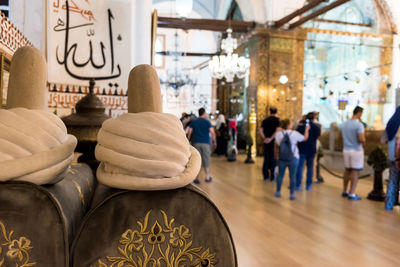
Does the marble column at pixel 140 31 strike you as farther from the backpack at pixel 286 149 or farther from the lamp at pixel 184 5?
the backpack at pixel 286 149

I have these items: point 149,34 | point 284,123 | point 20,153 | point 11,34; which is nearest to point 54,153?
point 20,153

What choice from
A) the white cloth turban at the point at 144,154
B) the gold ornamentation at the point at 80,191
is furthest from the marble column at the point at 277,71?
the white cloth turban at the point at 144,154

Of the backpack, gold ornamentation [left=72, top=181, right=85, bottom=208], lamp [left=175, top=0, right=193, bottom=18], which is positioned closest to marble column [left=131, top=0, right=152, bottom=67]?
lamp [left=175, top=0, right=193, bottom=18]

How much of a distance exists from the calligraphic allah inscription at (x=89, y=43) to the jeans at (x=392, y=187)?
13.5 feet

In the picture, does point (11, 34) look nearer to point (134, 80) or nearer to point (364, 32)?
point (134, 80)

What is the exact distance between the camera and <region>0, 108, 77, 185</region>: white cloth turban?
0.79 m

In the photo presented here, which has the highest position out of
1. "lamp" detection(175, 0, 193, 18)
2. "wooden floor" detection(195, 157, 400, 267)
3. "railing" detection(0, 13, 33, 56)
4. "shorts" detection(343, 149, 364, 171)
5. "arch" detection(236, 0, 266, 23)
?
"arch" detection(236, 0, 266, 23)

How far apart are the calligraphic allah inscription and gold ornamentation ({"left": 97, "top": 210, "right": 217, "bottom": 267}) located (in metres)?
3.13


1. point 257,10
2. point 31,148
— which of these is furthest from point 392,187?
point 257,10

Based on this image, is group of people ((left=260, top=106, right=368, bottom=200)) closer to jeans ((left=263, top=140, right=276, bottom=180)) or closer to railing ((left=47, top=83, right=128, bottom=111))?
jeans ((left=263, top=140, right=276, bottom=180))

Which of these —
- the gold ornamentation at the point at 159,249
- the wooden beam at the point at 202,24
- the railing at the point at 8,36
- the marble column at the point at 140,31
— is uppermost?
the wooden beam at the point at 202,24

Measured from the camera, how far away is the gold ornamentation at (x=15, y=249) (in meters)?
0.77

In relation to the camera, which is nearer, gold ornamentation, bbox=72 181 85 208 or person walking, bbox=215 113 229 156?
gold ornamentation, bbox=72 181 85 208

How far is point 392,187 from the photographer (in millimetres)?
5312
